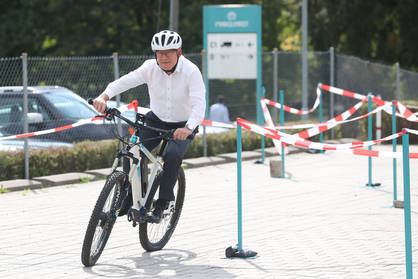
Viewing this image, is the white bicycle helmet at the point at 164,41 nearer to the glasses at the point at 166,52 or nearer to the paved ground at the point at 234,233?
the glasses at the point at 166,52

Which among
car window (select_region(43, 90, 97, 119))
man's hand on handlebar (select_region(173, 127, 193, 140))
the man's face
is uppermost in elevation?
the man's face

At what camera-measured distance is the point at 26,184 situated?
1112 centimetres

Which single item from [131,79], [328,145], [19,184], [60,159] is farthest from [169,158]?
[60,159]

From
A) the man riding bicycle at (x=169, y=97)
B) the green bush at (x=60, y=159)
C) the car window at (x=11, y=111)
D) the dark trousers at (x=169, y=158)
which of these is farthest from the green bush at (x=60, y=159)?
the dark trousers at (x=169, y=158)

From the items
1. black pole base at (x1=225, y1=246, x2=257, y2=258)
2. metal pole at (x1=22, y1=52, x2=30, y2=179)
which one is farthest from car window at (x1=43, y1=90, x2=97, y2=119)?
black pole base at (x1=225, y1=246, x2=257, y2=258)

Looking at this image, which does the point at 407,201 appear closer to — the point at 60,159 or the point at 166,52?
the point at 166,52

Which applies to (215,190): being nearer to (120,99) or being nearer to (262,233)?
(262,233)

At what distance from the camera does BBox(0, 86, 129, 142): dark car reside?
39.2 feet

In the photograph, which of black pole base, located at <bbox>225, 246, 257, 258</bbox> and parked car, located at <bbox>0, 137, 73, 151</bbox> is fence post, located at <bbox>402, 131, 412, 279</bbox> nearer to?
black pole base, located at <bbox>225, 246, 257, 258</bbox>

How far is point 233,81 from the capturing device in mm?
19266

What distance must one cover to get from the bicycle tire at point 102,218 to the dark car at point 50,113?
522 centimetres

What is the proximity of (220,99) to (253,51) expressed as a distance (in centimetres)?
123

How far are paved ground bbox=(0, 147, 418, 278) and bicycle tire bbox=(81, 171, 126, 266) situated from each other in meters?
0.13

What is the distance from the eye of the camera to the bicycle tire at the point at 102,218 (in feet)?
20.5
